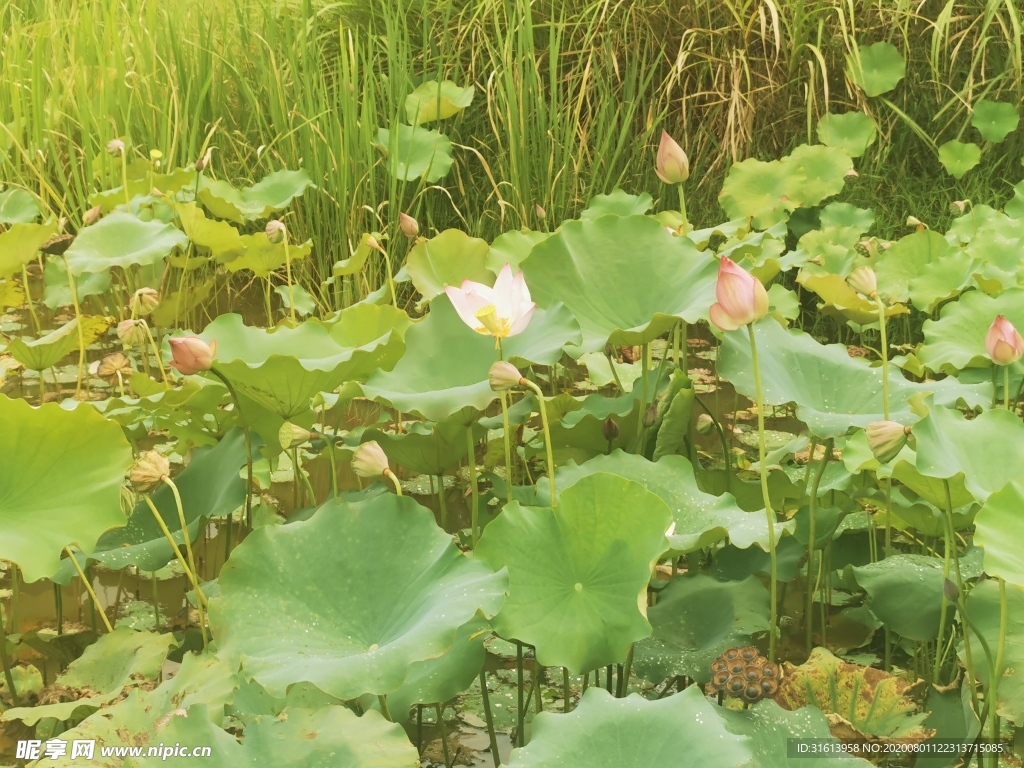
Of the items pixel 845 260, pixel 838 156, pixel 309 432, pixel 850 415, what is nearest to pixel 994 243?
pixel 845 260

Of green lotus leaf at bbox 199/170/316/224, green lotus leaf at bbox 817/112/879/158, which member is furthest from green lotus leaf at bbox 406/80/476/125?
green lotus leaf at bbox 817/112/879/158

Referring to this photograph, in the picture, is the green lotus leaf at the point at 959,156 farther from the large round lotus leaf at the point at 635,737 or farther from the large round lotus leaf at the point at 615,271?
the large round lotus leaf at the point at 635,737

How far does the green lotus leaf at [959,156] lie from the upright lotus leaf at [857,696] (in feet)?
8.04

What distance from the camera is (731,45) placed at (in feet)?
11.4

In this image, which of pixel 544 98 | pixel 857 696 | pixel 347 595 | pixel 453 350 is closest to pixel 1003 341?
pixel 857 696

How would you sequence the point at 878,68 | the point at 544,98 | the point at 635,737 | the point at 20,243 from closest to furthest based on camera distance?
the point at 635,737 < the point at 20,243 < the point at 878,68 < the point at 544,98

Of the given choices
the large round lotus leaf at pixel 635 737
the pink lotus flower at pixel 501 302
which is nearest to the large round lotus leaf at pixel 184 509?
the pink lotus flower at pixel 501 302

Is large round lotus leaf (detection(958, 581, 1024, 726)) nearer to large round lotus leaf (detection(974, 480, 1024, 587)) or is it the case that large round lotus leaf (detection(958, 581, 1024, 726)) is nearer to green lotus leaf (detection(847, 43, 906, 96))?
large round lotus leaf (detection(974, 480, 1024, 587))

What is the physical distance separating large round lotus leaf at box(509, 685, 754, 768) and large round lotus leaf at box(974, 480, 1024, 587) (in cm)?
31

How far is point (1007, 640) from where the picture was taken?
119 centimetres

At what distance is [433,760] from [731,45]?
2800 millimetres

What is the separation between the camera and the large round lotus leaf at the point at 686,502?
1211mm

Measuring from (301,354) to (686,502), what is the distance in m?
0.64

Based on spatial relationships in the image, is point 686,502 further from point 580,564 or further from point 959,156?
point 959,156
